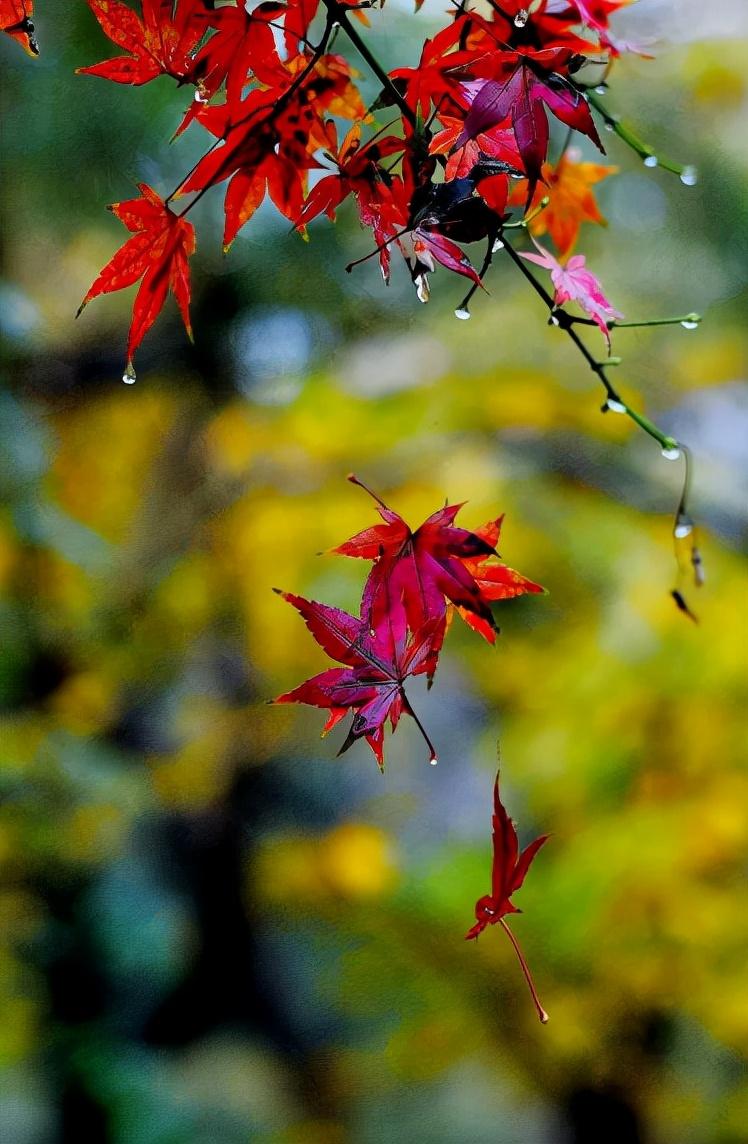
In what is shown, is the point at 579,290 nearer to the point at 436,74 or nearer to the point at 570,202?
the point at 436,74

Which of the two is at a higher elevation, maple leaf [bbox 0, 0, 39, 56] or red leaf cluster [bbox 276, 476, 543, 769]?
maple leaf [bbox 0, 0, 39, 56]

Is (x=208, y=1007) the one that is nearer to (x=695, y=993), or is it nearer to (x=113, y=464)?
(x=695, y=993)

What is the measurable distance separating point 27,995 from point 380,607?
5.16 feet

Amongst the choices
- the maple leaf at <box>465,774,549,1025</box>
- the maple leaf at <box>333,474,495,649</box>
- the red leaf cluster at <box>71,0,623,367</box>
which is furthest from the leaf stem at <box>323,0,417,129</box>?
the maple leaf at <box>465,774,549,1025</box>

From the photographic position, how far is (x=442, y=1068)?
1.74 metres

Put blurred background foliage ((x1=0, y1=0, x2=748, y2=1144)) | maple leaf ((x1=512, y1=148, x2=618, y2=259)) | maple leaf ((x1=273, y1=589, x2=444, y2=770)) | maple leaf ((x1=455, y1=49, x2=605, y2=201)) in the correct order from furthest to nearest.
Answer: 1. blurred background foliage ((x1=0, y1=0, x2=748, y2=1144))
2. maple leaf ((x1=512, y1=148, x2=618, y2=259))
3. maple leaf ((x1=273, y1=589, x2=444, y2=770))
4. maple leaf ((x1=455, y1=49, x2=605, y2=201))

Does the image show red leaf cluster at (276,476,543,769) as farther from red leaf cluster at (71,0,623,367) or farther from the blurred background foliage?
the blurred background foliage

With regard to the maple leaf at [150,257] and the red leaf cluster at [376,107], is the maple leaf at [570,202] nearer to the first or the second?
the red leaf cluster at [376,107]

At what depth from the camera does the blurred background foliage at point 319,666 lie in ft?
5.66

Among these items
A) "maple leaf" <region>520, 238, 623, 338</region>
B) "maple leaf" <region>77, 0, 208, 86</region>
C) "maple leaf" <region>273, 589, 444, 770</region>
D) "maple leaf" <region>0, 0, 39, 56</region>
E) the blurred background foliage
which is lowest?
the blurred background foliage

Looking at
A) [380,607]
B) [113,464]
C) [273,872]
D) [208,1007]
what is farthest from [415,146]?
[208,1007]

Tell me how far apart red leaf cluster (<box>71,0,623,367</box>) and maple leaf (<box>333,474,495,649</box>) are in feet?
0.48

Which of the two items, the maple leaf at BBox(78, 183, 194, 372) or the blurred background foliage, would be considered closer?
the maple leaf at BBox(78, 183, 194, 372)

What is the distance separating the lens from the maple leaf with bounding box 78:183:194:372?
0.49 meters
